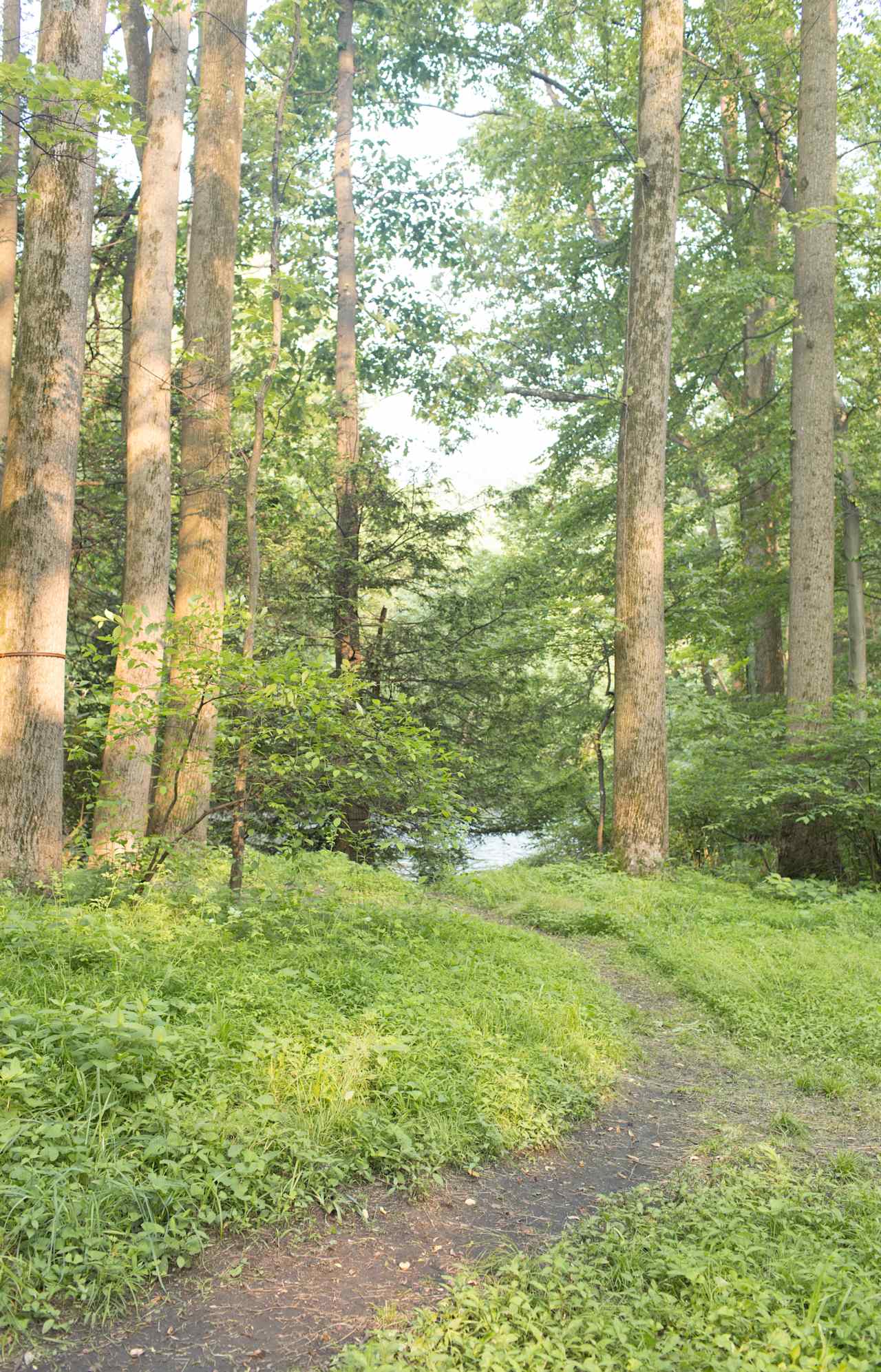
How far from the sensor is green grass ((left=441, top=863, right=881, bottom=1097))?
17.4ft

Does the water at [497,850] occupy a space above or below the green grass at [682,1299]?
below

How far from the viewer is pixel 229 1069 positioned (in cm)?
396

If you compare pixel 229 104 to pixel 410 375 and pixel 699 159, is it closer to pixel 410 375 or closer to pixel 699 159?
pixel 410 375

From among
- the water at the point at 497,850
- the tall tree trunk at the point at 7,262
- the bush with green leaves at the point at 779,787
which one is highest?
the tall tree trunk at the point at 7,262

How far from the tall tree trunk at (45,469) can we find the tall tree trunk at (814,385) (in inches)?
298

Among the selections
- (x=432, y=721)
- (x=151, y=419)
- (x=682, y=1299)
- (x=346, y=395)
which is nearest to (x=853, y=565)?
(x=432, y=721)

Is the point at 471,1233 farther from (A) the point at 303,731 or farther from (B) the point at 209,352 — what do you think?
(B) the point at 209,352

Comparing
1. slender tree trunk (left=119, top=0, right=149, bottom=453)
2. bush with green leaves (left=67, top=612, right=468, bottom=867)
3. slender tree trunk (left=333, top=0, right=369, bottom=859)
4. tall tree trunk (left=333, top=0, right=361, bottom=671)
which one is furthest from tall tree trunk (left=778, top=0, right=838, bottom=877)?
slender tree trunk (left=119, top=0, right=149, bottom=453)

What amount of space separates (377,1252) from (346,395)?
11.4 meters

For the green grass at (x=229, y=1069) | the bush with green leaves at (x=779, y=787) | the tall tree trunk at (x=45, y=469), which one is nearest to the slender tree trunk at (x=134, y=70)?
the tall tree trunk at (x=45, y=469)

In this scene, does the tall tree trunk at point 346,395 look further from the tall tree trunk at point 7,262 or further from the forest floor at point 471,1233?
the forest floor at point 471,1233

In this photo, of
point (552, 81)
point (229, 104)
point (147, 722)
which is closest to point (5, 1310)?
point (147, 722)

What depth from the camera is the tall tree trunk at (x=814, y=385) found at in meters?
11.0

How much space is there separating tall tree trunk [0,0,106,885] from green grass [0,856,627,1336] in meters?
0.72
